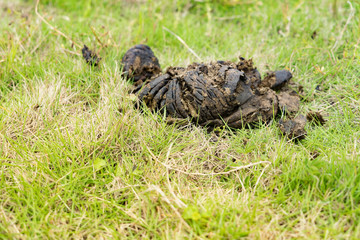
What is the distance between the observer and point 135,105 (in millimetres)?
2990

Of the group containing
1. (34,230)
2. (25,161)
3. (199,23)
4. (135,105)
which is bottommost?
(34,230)

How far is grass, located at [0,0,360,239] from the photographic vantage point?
6.60ft

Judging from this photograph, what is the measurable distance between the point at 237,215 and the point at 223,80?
119 cm

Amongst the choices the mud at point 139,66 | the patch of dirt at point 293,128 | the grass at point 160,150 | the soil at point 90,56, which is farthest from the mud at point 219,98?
the soil at point 90,56

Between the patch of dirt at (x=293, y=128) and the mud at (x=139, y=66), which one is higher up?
the mud at (x=139, y=66)

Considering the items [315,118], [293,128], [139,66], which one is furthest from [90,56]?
[315,118]

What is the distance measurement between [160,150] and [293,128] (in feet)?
3.77

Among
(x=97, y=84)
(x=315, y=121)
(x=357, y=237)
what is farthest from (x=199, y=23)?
(x=357, y=237)

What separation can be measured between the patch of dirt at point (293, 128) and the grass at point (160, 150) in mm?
68

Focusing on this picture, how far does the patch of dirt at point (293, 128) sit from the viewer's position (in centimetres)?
263

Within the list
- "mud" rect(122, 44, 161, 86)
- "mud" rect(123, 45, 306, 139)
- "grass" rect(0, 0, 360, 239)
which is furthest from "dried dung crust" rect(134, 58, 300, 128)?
"mud" rect(122, 44, 161, 86)

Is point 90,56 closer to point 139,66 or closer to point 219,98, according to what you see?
point 139,66

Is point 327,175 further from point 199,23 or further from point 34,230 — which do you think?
point 199,23

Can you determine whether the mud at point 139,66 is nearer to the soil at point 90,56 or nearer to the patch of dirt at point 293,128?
the soil at point 90,56
